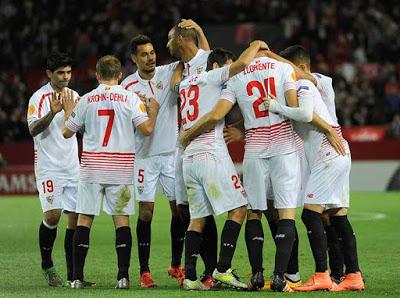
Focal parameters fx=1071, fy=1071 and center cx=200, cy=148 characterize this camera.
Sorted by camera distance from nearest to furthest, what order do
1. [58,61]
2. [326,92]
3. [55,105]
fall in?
1. [326,92]
2. [55,105]
3. [58,61]

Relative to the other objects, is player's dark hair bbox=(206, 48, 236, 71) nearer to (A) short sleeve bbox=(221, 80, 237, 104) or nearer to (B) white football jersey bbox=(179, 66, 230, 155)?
(B) white football jersey bbox=(179, 66, 230, 155)

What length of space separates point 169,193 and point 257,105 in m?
1.93

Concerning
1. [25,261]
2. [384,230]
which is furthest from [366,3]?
[25,261]

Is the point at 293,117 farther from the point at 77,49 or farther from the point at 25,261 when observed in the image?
the point at 77,49

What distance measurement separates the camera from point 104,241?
50.4 feet

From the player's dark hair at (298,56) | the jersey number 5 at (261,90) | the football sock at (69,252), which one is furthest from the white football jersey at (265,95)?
the football sock at (69,252)

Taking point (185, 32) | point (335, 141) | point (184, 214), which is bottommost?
point (184, 214)

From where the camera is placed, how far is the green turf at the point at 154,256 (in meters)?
10.1

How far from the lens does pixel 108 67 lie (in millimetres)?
10312

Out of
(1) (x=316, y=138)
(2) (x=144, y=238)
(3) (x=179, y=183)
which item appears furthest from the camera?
(2) (x=144, y=238)

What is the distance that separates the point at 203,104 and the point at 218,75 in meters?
0.33

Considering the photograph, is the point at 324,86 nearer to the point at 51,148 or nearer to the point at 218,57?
the point at 218,57

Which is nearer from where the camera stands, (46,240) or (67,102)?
(67,102)

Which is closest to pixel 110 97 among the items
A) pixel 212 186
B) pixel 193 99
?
pixel 193 99
